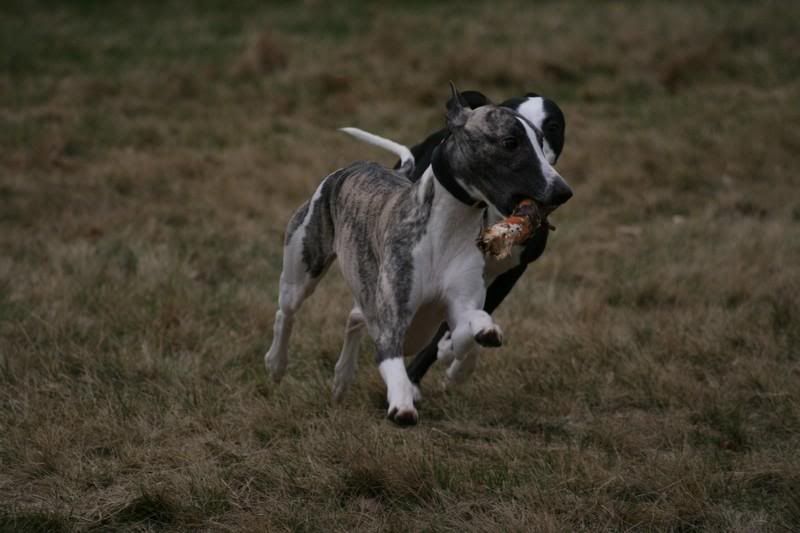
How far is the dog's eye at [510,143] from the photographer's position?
13.2 feet

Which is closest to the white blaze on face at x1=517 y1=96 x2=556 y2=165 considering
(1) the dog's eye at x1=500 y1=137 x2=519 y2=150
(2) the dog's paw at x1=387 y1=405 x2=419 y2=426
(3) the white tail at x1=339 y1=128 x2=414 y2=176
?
(3) the white tail at x1=339 y1=128 x2=414 y2=176

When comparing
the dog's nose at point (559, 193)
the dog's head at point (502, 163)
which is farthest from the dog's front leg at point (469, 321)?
the dog's nose at point (559, 193)

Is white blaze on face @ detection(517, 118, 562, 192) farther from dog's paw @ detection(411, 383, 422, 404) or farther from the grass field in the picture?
dog's paw @ detection(411, 383, 422, 404)

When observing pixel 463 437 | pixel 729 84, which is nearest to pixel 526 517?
pixel 463 437

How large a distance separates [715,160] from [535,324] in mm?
5257

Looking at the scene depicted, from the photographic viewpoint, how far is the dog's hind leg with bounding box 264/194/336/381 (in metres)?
5.44

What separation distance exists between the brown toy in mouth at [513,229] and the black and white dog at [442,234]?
35mm

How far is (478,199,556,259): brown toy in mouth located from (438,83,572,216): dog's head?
32 mm

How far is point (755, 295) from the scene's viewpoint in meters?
7.29

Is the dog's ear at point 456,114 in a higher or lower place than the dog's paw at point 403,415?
higher

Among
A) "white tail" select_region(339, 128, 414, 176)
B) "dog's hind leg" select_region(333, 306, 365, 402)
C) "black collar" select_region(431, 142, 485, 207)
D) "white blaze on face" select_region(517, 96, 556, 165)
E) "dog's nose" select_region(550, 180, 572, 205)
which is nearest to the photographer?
"dog's nose" select_region(550, 180, 572, 205)

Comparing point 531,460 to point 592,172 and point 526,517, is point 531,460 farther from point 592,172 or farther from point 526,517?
point 592,172

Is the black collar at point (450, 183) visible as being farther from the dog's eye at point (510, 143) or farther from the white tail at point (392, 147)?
the white tail at point (392, 147)

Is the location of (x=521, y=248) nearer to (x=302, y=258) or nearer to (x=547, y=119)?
(x=547, y=119)
